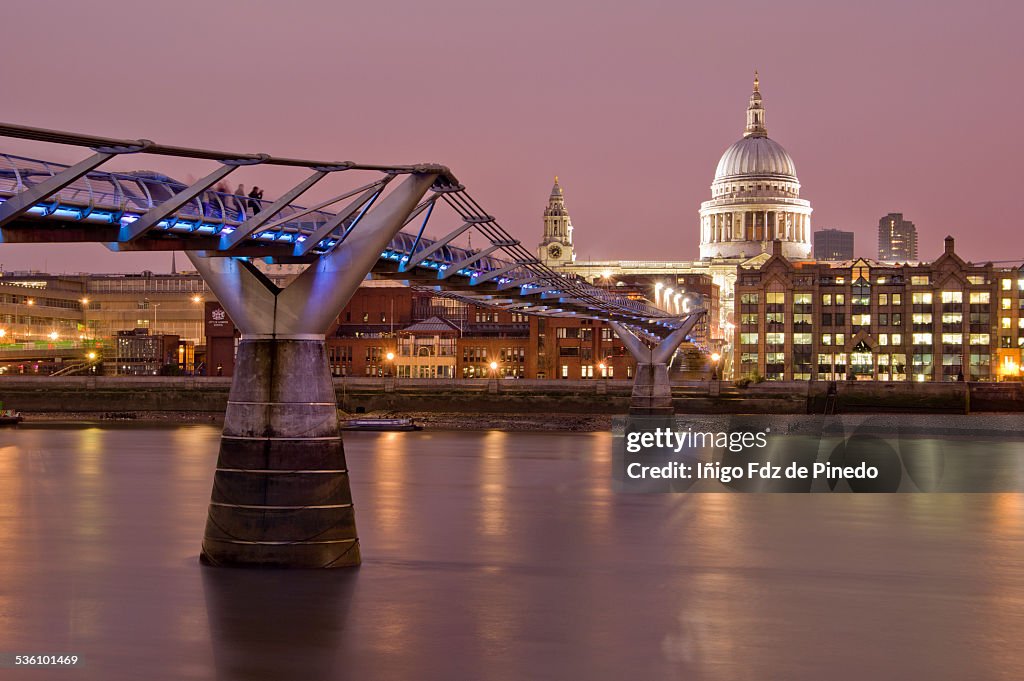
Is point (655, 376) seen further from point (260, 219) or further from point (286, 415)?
point (260, 219)

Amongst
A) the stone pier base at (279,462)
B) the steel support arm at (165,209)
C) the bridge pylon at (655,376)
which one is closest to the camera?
the steel support arm at (165,209)

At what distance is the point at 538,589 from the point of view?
104 ft

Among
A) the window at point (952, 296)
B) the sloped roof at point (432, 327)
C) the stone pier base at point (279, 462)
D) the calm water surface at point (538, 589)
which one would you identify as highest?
the window at point (952, 296)

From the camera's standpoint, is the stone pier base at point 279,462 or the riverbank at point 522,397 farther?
the riverbank at point 522,397

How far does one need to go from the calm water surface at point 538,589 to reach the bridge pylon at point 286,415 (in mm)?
915

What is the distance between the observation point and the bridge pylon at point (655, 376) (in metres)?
93.2

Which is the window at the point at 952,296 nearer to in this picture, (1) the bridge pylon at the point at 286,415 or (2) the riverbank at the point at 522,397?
→ (2) the riverbank at the point at 522,397

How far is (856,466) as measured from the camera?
220 feet

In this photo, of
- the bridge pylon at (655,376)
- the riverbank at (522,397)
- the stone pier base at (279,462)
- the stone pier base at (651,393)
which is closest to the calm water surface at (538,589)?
the stone pier base at (279,462)

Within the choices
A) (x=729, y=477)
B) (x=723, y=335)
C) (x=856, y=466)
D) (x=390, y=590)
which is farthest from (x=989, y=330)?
Answer: (x=390, y=590)

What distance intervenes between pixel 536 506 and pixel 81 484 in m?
18.1

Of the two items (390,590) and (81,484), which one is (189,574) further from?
(81,484)

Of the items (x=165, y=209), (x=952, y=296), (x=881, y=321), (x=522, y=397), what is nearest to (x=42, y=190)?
(x=165, y=209)

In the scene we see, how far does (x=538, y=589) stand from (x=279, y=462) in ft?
22.2
